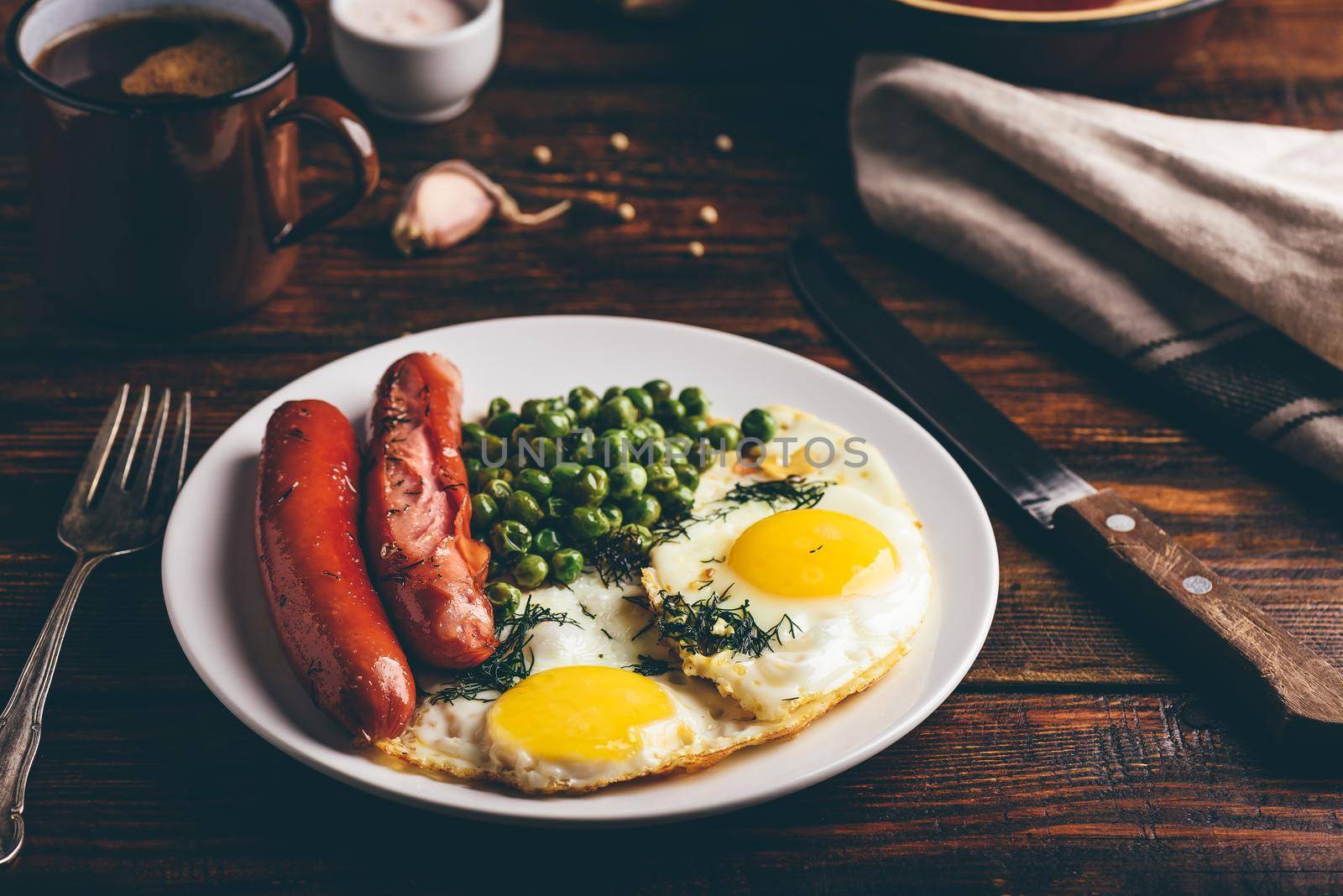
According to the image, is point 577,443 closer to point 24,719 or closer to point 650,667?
point 650,667

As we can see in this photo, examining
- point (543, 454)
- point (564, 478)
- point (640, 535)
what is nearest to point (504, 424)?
point (543, 454)

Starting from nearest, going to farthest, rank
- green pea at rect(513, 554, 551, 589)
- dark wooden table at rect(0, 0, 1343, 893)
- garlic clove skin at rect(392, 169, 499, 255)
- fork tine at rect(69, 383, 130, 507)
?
dark wooden table at rect(0, 0, 1343, 893) < green pea at rect(513, 554, 551, 589) < fork tine at rect(69, 383, 130, 507) < garlic clove skin at rect(392, 169, 499, 255)

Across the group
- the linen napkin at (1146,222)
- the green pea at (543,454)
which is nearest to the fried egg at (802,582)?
the green pea at (543,454)

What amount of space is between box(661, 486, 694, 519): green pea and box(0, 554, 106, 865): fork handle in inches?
44.7

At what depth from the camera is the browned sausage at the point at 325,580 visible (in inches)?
72.8

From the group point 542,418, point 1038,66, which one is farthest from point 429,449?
point 1038,66

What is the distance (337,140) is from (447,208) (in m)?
0.56

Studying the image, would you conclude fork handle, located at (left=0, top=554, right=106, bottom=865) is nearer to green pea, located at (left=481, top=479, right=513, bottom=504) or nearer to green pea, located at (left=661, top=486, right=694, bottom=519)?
green pea, located at (left=481, top=479, right=513, bottom=504)

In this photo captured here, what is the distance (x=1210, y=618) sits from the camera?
2.20m

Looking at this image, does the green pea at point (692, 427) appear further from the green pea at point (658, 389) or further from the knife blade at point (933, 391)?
the knife blade at point (933, 391)

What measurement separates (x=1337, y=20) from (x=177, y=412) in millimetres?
4219

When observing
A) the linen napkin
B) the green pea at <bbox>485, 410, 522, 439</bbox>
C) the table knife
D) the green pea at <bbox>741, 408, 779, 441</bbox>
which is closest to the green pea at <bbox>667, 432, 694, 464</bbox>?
the green pea at <bbox>741, 408, 779, 441</bbox>

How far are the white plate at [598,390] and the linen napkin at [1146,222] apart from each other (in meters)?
0.83

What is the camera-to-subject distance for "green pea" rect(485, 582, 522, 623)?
2139 mm
